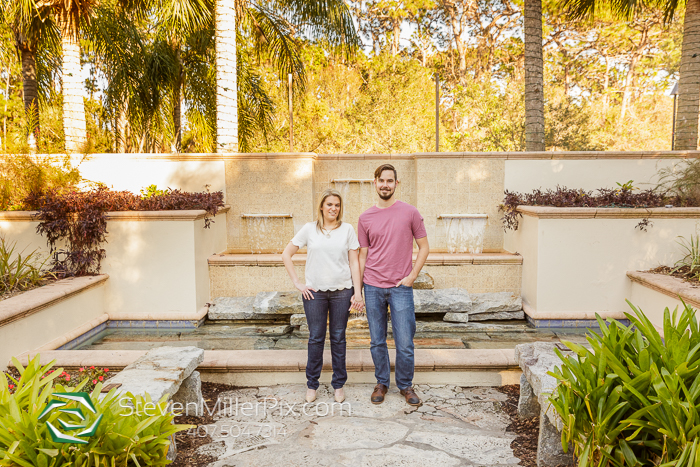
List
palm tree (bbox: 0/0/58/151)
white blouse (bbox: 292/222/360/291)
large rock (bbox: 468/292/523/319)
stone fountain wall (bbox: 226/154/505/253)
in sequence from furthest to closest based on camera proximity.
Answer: palm tree (bbox: 0/0/58/151), stone fountain wall (bbox: 226/154/505/253), large rock (bbox: 468/292/523/319), white blouse (bbox: 292/222/360/291)

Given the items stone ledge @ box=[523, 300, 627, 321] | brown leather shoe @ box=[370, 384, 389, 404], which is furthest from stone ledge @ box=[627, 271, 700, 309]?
brown leather shoe @ box=[370, 384, 389, 404]

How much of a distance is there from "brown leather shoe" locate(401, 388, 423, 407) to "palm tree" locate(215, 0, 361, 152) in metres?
6.06

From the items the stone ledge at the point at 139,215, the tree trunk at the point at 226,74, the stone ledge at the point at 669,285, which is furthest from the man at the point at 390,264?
the tree trunk at the point at 226,74

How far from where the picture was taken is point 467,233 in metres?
7.75

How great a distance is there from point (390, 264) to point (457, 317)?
9.94 feet

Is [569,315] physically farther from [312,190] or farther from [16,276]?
[16,276]

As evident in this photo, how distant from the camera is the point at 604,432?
2.29 meters

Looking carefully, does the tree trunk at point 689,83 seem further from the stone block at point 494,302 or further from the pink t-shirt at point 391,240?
the pink t-shirt at point 391,240

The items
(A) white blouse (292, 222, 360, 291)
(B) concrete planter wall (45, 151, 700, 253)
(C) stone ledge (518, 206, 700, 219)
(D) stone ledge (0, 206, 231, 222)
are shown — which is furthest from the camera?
(B) concrete planter wall (45, 151, 700, 253)

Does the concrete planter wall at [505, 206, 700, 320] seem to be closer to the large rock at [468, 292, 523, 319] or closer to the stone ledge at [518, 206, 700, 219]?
the stone ledge at [518, 206, 700, 219]

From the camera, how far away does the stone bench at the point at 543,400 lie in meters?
2.83

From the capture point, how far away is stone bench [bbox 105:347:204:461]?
3.02 metres

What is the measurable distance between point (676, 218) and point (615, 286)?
1.14 meters

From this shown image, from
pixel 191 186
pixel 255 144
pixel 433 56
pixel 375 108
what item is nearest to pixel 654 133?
pixel 433 56
